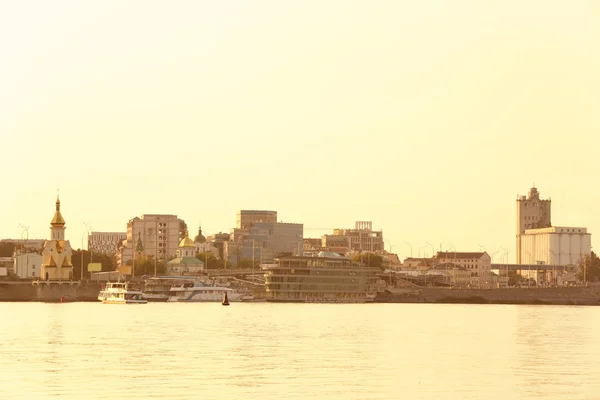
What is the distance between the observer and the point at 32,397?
56469 millimetres

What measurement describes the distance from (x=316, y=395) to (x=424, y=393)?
4782mm

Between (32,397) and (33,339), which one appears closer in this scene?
(32,397)

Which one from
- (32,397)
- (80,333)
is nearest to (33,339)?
(80,333)

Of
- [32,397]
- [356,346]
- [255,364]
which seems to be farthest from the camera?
[356,346]

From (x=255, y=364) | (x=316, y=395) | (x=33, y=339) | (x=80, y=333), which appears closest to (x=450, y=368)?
(x=255, y=364)

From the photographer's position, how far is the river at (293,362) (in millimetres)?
59688

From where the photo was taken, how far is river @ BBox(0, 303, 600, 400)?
5969 centimetres

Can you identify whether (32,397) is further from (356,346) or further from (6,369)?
(356,346)

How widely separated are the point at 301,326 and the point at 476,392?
204ft

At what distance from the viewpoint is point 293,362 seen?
245ft

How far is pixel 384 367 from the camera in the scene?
237 feet

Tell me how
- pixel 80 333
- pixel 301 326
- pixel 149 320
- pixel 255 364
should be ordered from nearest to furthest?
pixel 255 364 < pixel 80 333 < pixel 301 326 < pixel 149 320

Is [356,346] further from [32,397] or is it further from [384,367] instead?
[32,397]

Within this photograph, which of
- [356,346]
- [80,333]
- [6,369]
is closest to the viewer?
[6,369]
